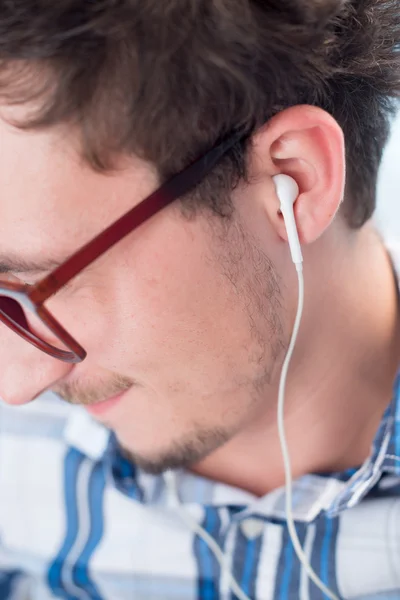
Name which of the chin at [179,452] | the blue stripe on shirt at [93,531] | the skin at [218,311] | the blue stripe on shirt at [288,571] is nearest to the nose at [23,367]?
the skin at [218,311]

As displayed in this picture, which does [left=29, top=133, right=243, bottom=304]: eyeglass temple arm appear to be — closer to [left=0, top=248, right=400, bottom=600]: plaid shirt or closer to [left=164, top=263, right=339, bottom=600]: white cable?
[left=164, top=263, right=339, bottom=600]: white cable

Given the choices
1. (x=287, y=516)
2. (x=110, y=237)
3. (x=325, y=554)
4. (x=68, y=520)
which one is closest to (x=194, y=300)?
(x=110, y=237)

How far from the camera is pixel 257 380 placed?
98 centimetres

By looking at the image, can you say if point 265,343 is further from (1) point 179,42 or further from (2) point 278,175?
(1) point 179,42

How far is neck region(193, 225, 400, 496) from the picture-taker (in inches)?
41.6

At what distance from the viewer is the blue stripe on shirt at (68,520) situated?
1232 millimetres

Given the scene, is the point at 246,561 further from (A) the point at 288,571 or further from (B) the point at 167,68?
(B) the point at 167,68

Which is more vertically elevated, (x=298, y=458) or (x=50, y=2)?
(x=50, y=2)

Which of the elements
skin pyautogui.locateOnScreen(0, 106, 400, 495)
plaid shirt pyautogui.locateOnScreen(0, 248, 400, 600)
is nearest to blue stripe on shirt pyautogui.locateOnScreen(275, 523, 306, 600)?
plaid shirt pyautogui.locateOnScreen(0, 248, 400, 600)

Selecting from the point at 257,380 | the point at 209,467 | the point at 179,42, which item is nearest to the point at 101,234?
the point at 179,42

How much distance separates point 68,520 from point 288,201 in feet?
2.34

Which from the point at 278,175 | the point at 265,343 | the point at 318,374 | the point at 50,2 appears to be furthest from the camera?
the point at 318,374

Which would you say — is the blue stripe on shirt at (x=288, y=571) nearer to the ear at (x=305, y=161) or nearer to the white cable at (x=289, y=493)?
the white cable at (x=289, y=493)

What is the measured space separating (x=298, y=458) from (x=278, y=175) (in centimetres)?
50
